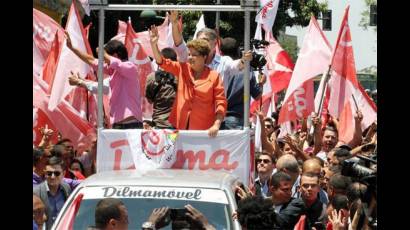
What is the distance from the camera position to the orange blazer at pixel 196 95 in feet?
30.6

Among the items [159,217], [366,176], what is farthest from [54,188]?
[366,176]

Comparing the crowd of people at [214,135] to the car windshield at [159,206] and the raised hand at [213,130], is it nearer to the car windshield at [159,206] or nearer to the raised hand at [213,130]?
the raised hand at [213,130]

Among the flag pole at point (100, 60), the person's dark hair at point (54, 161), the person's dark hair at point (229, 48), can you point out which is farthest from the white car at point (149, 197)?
the person's dark hair at point (229, 48)

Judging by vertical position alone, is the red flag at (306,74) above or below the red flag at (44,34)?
below

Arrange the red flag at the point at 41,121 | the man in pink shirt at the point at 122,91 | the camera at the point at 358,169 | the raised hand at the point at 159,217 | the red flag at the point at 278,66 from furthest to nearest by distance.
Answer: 1. the red flag at the point at 278,66
2. the red flag at the point at 41,121
3. the man in pink shirt at the point at 122,91
4. the raised hand at the point at 159,217
5. the camera at the point at 358,169

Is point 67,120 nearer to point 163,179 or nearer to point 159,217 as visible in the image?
point 163,179

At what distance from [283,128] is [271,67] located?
47.0 inches

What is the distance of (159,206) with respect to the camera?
751cm

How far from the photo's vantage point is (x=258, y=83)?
11.0 meters

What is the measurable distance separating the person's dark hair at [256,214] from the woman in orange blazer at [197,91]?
3006mm
